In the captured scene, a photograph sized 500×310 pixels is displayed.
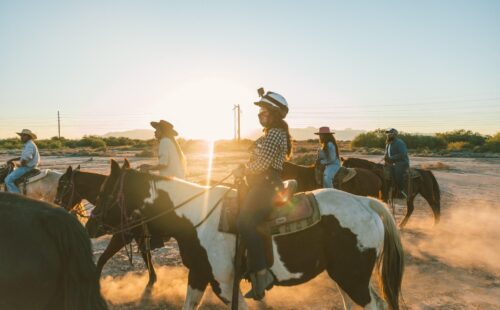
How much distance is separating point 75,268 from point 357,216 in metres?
2.82

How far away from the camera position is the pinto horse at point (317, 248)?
153 inches

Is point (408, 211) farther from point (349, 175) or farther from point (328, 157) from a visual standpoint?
point (328, 157)

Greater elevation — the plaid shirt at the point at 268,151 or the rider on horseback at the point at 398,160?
the plaid shirt at the point at 268,151

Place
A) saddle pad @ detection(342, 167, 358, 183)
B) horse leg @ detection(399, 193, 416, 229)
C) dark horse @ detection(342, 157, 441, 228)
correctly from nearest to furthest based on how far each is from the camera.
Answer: saddle pad @ detection(342, 167, 358, 183) → horse leg @ detection(399, 193, 416, 229) → dark horse @ detection(342, 157, 441, 228)

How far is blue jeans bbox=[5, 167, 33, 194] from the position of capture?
8656mm

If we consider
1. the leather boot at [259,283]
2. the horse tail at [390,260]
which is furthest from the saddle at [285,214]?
the horse tail at [390,260]

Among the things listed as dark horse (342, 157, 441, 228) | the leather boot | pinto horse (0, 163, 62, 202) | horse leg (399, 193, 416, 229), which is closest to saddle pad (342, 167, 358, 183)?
dark horse (342, 157, 441, 228)

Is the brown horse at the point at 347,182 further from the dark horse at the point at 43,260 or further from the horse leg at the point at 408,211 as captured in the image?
the dark horse at the point at 43,260

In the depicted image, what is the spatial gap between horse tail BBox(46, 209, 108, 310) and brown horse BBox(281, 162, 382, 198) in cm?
652

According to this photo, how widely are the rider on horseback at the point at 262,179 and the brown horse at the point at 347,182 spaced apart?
4.69 m

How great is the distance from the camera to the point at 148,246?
4.85 meters

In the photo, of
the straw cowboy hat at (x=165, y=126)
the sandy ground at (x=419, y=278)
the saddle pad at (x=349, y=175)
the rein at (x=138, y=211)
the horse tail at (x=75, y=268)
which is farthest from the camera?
the saddle pad at (x=349, y=175)

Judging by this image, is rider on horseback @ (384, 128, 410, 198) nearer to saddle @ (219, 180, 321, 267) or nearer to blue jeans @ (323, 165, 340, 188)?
blue jeans @ (323, 165, 340, 188)

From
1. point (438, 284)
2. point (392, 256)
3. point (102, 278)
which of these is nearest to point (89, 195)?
point (102, 278)
